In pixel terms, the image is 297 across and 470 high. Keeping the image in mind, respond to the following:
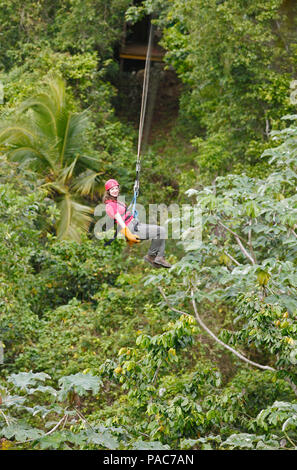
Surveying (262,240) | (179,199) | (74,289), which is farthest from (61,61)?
(262,240)

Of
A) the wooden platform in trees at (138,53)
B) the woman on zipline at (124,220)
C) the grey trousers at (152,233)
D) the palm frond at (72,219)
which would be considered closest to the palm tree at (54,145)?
the palm frond at (72,219)

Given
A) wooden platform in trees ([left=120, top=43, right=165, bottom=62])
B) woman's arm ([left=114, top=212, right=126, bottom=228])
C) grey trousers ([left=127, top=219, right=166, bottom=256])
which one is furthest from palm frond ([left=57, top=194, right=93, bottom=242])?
wooden platform in trees ([left=120, top=43, right=165, bottom=62])

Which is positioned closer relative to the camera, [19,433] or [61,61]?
[19,433]

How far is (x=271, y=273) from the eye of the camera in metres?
7.36

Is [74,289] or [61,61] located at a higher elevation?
[61,61]

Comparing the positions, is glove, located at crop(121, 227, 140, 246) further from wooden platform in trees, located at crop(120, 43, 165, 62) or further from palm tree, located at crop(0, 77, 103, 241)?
wooden platform in trees, located at crop(120, 43, 165, 62)

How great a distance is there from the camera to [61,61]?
525 inches

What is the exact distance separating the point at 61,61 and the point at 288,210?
7.17 metres

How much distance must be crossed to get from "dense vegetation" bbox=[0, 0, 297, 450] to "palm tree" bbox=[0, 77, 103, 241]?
0.02m

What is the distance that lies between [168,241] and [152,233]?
15.0ft

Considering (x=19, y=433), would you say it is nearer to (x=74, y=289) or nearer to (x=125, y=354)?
(x=125, y=354)

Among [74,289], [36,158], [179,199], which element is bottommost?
[74,289]
